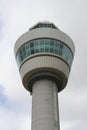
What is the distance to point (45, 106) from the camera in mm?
49906

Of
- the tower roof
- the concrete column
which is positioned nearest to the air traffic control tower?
the concrete column

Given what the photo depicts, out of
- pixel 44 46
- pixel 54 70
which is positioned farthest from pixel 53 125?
pixel 44 46

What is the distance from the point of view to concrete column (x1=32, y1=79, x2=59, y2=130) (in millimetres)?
48600

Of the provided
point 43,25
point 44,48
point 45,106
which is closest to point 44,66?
point 44,48

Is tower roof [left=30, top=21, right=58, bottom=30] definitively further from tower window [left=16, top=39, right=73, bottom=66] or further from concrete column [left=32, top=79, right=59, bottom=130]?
concrete column [left=32, top=79, right=59, bottom=130]

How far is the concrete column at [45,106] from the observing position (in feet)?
159

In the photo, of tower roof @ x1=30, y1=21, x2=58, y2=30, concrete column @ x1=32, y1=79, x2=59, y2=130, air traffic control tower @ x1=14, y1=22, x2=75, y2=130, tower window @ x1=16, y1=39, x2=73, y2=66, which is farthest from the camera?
tower roof @ x1=30, y1=21, x2=58, y2=30

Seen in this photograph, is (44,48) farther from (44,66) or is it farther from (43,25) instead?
(43,25)

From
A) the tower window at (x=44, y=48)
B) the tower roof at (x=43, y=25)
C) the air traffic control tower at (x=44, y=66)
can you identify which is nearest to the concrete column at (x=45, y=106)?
the air traffic control tower at (x=44, y=66)

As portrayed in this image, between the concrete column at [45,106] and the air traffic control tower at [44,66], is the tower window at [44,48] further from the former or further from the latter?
the concrete column at [45,106]

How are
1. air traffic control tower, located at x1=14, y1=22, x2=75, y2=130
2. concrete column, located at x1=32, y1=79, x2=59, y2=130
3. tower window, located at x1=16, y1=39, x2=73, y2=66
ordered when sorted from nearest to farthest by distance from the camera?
concrete column, located at x1=32, y1=79, x2=59, y2=130
air traffic control tower, located at x1=14, y1=22, x2=75, y2=130
tower window, located at x1=16, y1=39, x2=73, y2=66

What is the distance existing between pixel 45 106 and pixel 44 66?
7172 millimetres

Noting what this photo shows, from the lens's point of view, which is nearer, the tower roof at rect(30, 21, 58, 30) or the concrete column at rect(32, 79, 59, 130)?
the concrete column at rect(32, 79, 59, 130)

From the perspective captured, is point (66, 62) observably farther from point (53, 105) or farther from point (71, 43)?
point (53, 105)
